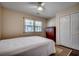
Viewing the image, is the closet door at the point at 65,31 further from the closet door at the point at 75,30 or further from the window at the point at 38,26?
the window at the point at 38,26

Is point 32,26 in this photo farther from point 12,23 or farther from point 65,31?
point 65,31

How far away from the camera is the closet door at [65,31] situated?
77.1 inches

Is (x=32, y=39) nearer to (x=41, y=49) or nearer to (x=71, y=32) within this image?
(x=41, y=49)

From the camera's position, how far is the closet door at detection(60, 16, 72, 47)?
1959 millimetres

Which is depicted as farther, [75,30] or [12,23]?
[75,30]

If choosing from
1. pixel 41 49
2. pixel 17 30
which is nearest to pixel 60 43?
pixel 41 49

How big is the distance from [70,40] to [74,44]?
0.55 feet

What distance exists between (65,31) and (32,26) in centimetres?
140

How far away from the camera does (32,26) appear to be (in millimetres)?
1122

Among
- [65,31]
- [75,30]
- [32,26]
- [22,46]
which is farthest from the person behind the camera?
[65,31]

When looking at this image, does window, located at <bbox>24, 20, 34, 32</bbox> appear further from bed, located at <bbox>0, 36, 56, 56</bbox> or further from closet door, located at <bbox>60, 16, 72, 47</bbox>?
closet door, located at <bbox>60, 16, 72, 47</bbox>

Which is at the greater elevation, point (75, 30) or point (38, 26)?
point (38, 26)

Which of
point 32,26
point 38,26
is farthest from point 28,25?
point 38,26

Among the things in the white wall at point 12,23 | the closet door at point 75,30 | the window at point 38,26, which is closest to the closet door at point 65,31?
the closet door at point 75,30
